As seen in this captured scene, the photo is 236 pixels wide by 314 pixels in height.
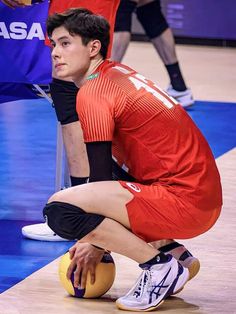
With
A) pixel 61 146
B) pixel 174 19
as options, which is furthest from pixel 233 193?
pixel 174 19

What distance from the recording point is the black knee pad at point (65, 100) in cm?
511

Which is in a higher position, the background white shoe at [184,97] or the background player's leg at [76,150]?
the background player's leg at [76,150]

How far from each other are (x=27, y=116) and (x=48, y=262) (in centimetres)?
359

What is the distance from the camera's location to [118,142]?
170 inches

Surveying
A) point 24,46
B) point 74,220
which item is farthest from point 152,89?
point 24,46

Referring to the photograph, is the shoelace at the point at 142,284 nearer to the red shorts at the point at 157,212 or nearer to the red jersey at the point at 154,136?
the red shorts at the point at 157,212

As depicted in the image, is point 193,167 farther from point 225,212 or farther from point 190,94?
point 190,94

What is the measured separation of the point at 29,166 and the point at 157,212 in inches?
101

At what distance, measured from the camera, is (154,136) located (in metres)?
4.24

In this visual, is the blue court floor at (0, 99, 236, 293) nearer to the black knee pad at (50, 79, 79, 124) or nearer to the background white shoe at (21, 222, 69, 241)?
the background white shoe at (21, 222, 69, 241)

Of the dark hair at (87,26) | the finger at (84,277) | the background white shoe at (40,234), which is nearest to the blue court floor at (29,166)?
the background white shoe at (40,234)

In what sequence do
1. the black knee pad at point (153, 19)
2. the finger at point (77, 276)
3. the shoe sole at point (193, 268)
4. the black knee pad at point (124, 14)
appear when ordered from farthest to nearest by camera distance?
1. the black knee pad at point (153, 19)
2. the black knee pad at point (124, 14)
3. the shoe sole at point (193, 268)
4. the finger at point (77, 276)

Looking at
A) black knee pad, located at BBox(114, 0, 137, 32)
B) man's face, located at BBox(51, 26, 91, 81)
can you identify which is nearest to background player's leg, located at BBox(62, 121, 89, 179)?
man's face, located at BBox(51, 26, 91, 81)

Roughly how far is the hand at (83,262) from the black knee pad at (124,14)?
4.38m
